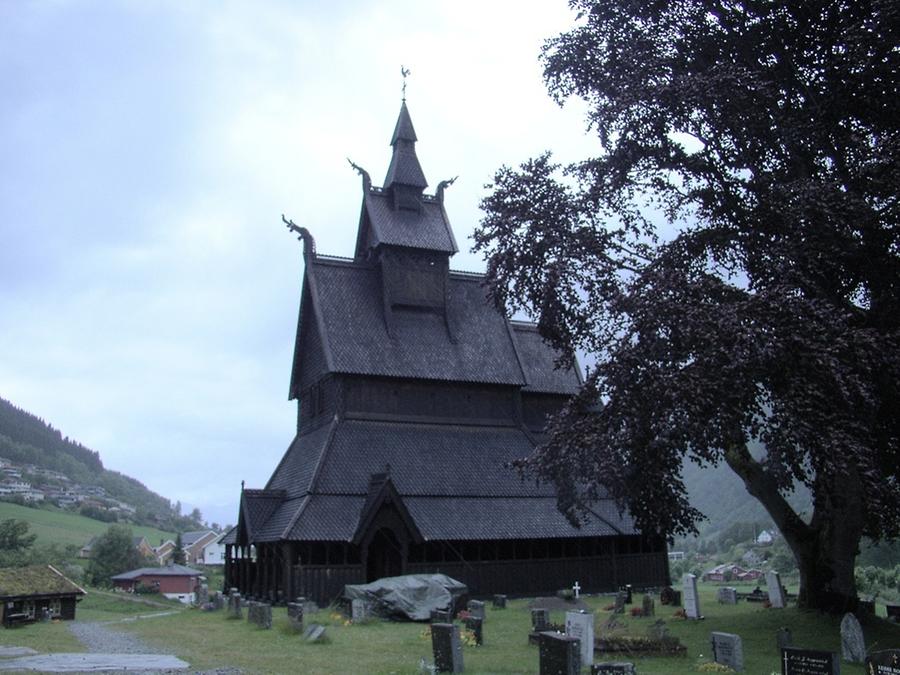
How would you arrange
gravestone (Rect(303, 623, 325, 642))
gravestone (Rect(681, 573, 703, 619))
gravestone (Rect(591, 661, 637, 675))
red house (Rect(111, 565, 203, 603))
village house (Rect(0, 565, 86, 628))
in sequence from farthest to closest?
red house (Rect(111, 565, 203, 603)) → village house (Rect(0, 565, 86, 628)) → gravestone (Rect(681, 573, 703, 619)) → gravestone (Rect(303, 623, 325, 642)) → gravestone (Rect(591, 661, 637, 675))

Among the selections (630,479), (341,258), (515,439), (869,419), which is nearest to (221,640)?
(630,479)

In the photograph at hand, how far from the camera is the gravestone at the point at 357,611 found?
2422 cm

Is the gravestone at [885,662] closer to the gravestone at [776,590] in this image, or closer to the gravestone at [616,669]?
the gravestone at [616,669]

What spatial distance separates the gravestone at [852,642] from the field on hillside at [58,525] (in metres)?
111

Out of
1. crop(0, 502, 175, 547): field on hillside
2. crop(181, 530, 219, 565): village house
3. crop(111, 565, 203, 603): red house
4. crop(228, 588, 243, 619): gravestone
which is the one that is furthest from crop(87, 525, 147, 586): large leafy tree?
crop(181, 530, 219, 565): village house

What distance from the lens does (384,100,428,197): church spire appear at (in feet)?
137

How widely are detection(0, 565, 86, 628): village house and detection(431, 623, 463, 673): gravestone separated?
61.1 feet

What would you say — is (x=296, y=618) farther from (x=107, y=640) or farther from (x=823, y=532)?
(x=823, y=532)

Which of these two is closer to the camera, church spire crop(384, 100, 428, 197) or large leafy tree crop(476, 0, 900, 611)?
large leafy tree crop(476, 0, 900, 611)

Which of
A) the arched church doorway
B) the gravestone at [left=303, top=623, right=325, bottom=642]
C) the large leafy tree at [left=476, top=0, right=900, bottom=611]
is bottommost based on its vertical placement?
the gravestone at [left=303, top=623, right=325, bottom=642]

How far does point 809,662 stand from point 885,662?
1315 millimetres

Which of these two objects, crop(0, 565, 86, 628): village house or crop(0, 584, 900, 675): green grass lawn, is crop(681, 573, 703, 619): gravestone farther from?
crop(0, 565, 86, 628): village house

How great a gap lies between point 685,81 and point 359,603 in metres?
16.4

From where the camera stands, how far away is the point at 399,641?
64.0 ft
